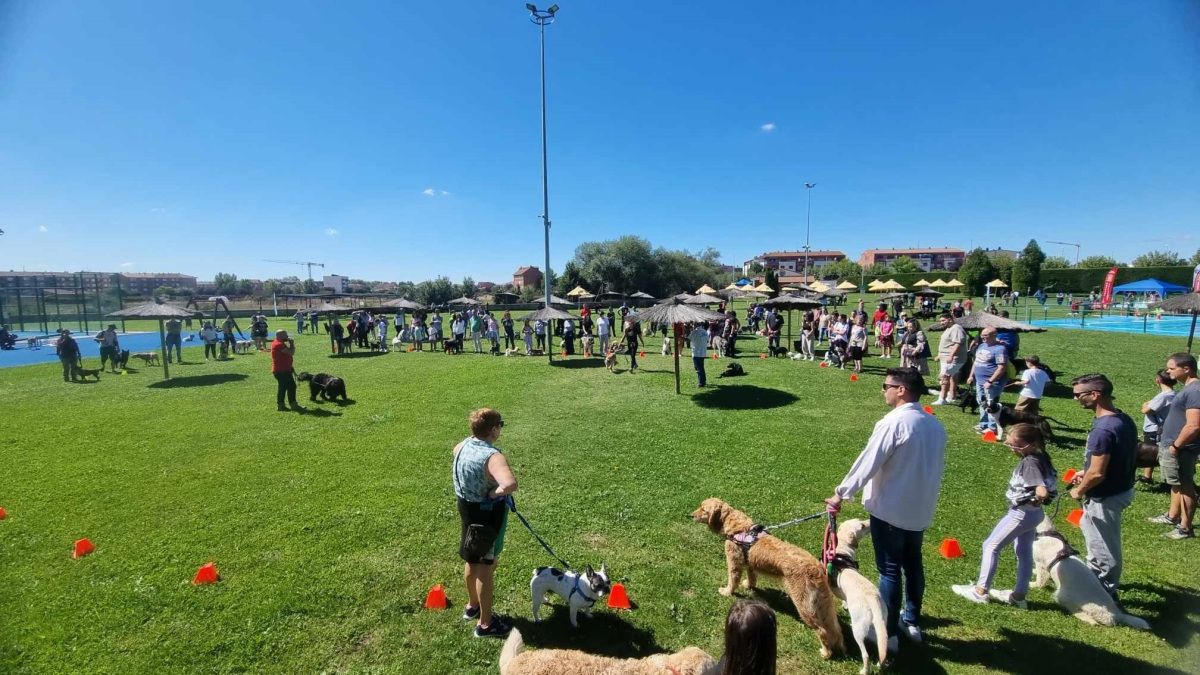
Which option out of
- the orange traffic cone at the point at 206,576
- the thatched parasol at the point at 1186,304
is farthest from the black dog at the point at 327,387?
the thatched parasol at the point at 1186,304

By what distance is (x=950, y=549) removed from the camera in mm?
4832

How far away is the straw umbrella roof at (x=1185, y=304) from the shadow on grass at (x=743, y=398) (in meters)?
9.57

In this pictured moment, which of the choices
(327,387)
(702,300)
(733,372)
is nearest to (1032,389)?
(733,372)

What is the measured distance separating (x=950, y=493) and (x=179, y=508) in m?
9.93

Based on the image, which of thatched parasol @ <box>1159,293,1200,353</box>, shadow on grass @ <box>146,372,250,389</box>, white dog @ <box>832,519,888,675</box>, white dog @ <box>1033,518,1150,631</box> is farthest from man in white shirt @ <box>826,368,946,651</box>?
shadow on grass @ <box>146,372,250,389</box>

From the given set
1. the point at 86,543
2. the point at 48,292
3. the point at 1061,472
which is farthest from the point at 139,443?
the point at 48,292

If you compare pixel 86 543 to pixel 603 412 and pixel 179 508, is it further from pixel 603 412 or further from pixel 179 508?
pixel 603 412

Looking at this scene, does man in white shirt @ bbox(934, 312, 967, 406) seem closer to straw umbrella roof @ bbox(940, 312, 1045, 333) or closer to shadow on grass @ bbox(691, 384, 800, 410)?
straw umbrella roof @ bbox(940, 312, 1045, 333)

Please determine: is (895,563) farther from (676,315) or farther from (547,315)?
(547,315)

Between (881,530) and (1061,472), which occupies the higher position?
(881,530)

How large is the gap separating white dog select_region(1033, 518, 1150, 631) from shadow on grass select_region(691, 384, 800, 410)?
6636 millimetres

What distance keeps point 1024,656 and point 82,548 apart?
8.68m

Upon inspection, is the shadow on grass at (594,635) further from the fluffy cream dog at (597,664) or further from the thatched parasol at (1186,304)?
the thatched parasol at (1186,304)

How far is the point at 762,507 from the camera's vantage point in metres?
6.00
